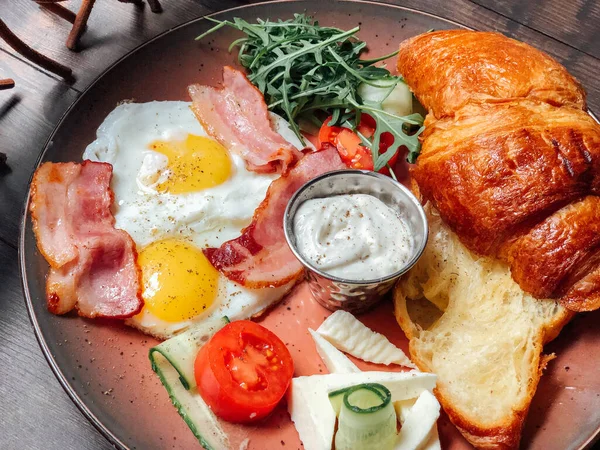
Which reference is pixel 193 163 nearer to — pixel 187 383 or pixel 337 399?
pixel 187 383

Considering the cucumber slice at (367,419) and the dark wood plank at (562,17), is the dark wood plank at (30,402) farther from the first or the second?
the dark wood plank at (562,17)

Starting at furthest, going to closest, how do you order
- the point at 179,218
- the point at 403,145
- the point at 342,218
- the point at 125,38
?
the point at 125,38 → the point at 403,145 → the point at 179,218 → the point at 342,218

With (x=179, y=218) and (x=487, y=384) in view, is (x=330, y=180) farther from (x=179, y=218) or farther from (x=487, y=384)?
(x=487, y=384)

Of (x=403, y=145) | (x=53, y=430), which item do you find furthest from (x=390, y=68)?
(x=53, y=430)

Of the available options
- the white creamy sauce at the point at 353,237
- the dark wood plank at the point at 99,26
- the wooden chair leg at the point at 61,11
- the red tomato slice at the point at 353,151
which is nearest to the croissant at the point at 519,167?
the white creamy sauce at the point at 353,237

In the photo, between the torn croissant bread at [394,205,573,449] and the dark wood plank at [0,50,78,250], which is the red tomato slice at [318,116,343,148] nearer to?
the torn croissant bread at [394,205,573,449]

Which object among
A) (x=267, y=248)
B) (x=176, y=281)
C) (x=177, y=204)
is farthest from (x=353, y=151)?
(x=176, y=281)
